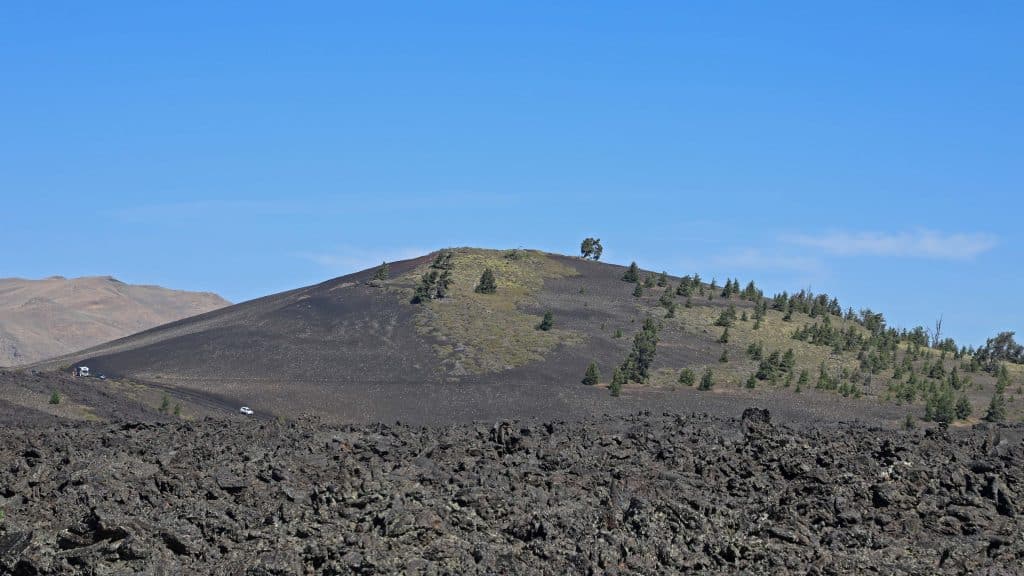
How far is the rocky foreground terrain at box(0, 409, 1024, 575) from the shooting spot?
69.4 feet

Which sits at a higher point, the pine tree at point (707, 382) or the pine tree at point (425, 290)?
the pine tree at point (425, 290)

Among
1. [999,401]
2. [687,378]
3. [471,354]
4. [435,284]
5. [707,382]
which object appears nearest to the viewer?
[999,401]

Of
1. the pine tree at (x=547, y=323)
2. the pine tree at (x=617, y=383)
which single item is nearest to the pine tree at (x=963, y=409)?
the pine tree at (x=617, y=383)

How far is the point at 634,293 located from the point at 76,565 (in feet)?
303

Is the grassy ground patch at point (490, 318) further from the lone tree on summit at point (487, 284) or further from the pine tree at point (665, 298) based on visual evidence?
the pine tree at point (665, 298)

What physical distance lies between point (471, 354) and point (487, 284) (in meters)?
19.9

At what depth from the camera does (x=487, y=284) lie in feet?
355

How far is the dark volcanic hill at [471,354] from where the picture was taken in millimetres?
76125

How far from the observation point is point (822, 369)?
87.5 metres

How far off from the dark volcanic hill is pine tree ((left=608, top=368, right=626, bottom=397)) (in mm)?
511

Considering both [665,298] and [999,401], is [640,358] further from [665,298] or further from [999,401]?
[665,298]

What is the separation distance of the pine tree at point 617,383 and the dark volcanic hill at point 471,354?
511 mm

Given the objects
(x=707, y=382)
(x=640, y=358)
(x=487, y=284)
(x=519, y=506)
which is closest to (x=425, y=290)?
(x=487, y=284)

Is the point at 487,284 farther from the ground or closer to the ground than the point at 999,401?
farther from the ground
